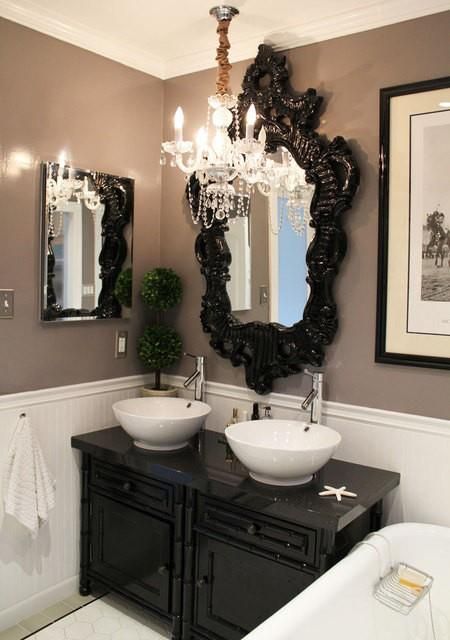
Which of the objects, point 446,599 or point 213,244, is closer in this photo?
point 446,599

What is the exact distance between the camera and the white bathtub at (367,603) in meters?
1.62

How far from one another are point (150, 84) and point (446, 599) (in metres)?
2.64

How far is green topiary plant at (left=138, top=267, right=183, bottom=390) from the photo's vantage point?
288cm

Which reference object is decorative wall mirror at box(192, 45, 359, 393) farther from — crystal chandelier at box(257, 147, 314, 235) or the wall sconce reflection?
the wall sconce reflection

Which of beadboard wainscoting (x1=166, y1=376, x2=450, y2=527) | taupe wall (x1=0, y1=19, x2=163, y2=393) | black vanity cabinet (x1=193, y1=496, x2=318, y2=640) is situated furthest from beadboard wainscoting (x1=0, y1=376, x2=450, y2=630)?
black vanity cabinet (x1=193, y1=496, x2=318, y2=640)

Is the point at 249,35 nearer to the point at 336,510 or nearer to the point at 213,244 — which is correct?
the point at 213,244

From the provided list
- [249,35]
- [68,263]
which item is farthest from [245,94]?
[68,263]

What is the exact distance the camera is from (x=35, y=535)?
8.21ft

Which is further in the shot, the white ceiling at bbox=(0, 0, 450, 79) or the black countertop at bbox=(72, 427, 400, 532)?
the white ceiling at bbox=(0, 0, 450, 79)

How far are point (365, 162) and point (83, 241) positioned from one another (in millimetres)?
1297

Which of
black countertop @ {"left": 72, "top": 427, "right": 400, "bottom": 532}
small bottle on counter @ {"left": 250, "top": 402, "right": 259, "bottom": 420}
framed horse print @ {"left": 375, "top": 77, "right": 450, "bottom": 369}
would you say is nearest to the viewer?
black countertop @ {"left": 72, "top": 427, "right": 400, "bottom": 532}

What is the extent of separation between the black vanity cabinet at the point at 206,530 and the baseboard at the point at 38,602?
0.06 metres

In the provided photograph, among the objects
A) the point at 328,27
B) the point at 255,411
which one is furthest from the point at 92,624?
the point at 328,27

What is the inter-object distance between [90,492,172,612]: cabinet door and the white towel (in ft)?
0.90
